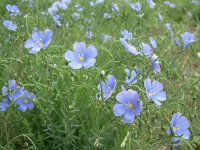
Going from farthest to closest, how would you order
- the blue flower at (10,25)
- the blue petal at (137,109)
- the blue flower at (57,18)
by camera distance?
the blue flower at (57,18) → the blue flower at (10,25) → the blue petal at (137,109)

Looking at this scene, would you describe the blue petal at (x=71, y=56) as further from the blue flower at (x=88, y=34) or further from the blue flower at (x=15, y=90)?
the blue flower at (x=88, y=34)

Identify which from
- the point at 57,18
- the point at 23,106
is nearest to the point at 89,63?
the point at 23,106

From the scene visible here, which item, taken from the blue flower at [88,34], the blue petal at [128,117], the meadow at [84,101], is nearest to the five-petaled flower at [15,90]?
the meadow at [84,101]

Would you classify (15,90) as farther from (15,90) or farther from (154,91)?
(154,91)

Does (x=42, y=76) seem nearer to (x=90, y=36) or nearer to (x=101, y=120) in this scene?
(x=101, y=120)

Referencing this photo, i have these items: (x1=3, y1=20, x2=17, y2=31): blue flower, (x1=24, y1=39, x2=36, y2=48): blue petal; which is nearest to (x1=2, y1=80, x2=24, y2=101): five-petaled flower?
(x1=24, y1=39, x2=36, y2=48): blue petal

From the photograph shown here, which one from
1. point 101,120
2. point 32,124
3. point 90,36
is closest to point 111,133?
point 101,120

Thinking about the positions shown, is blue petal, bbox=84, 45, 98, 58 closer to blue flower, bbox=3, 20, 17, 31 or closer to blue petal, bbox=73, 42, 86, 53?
blue petal, bbox=73, 42, 86, 53
